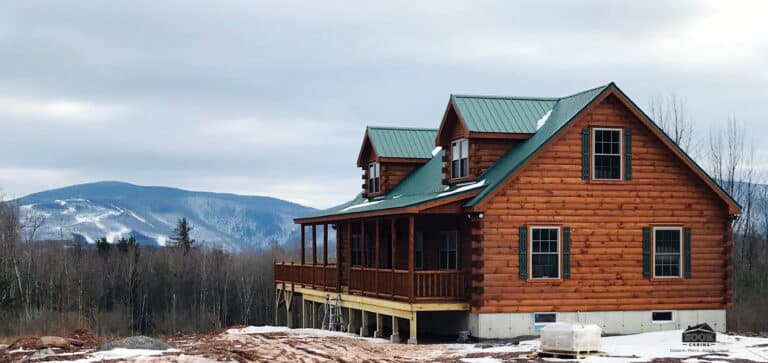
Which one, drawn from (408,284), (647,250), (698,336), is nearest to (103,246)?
(408,284)

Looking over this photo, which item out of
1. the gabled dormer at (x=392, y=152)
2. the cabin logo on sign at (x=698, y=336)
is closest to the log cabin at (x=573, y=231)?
the cabin logo on sign at (x=698, y=336)

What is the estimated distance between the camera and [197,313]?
72312 mm

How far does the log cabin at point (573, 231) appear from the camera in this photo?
1171 inches

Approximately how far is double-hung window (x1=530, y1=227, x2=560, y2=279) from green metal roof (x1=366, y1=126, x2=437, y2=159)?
1200 centimetres

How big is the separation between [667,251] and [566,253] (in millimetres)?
3197

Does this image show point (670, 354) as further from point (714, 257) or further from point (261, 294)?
point (261, 294)

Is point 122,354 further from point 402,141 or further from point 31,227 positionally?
point 31,227

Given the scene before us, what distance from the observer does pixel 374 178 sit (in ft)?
140

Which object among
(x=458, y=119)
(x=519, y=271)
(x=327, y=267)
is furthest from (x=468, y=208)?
(x=327, y=267)

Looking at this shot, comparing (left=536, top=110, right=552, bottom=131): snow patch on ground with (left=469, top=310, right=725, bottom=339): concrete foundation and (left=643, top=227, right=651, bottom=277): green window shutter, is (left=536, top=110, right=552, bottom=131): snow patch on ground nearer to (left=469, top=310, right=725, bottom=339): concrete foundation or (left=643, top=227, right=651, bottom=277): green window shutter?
(left=643, top=227, right=651, bottom=277): green window shutter

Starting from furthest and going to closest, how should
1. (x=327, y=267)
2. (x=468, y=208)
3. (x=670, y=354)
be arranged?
(x=327, y=267) < (x=468, y=208) < (x=670, y=354)

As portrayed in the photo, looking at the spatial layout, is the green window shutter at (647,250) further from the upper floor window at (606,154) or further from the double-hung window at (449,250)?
the double-hung window at (449,250)

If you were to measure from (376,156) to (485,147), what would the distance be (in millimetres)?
9534

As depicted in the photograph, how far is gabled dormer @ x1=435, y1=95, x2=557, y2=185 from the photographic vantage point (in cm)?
3256
